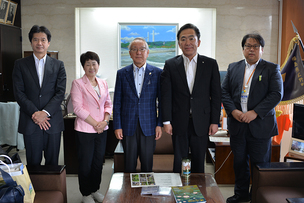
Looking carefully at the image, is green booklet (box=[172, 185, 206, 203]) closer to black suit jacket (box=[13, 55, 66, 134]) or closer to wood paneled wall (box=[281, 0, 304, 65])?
black suit jacket (box=[13, 55, 66, 134])

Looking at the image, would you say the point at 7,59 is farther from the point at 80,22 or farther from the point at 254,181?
the point at 254,181

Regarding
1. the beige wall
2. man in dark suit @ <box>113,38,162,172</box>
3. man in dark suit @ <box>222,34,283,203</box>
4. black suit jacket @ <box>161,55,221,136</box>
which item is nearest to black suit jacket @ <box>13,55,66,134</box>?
man in dark suit @ <box>113,38,162,172</box>

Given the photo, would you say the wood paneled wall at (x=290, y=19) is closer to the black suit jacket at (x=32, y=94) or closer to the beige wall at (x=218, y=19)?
the beige wall at (x=218, y=19)

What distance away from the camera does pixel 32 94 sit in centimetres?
234

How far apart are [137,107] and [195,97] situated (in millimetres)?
519

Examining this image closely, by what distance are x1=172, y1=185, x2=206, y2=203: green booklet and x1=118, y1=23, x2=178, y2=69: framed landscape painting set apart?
4795mm

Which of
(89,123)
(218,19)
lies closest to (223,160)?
(89,123)

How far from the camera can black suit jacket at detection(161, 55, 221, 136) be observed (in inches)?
89.5

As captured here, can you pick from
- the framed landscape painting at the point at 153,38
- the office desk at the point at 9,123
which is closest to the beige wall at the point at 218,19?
the framed landscape painting at the point at 153,38

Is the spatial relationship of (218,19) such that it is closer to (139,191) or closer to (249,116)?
(249,116)

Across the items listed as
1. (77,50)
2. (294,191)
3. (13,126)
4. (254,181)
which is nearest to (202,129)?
(254,181)

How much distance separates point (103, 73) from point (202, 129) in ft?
14.9

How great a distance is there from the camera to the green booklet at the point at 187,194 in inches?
68.6

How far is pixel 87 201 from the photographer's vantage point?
2537 millimetres
